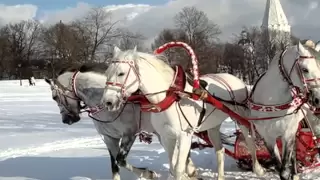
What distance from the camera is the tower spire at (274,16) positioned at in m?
88.1

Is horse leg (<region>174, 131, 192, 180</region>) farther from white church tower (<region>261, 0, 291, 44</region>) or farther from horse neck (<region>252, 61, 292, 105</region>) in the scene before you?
white church tower (<region>261, 0, 291, 44</region>)

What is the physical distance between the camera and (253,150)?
6.56 meters

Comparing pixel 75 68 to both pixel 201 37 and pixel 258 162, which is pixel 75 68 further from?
pixel 201 37

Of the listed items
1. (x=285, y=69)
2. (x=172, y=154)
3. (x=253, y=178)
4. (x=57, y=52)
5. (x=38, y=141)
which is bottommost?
(x=57, y=52)

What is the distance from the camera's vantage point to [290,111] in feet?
16.6

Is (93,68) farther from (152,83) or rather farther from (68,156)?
(68,156)

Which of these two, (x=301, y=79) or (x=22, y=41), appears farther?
(x=22, y=41)

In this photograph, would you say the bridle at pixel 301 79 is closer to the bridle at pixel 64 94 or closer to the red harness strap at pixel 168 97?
the red harness strap at pixel 168 97

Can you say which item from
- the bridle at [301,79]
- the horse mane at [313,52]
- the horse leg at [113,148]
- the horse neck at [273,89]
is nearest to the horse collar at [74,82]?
the horse leg at [113,148]

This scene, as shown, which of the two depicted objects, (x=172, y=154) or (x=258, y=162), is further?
(x=258, y=162)

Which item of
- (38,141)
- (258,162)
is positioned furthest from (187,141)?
(38,141)

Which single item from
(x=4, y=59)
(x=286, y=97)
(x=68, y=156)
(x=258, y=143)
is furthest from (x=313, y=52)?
(x=4, y=59)

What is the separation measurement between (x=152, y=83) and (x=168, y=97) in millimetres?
240

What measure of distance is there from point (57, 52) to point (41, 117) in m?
39.2
